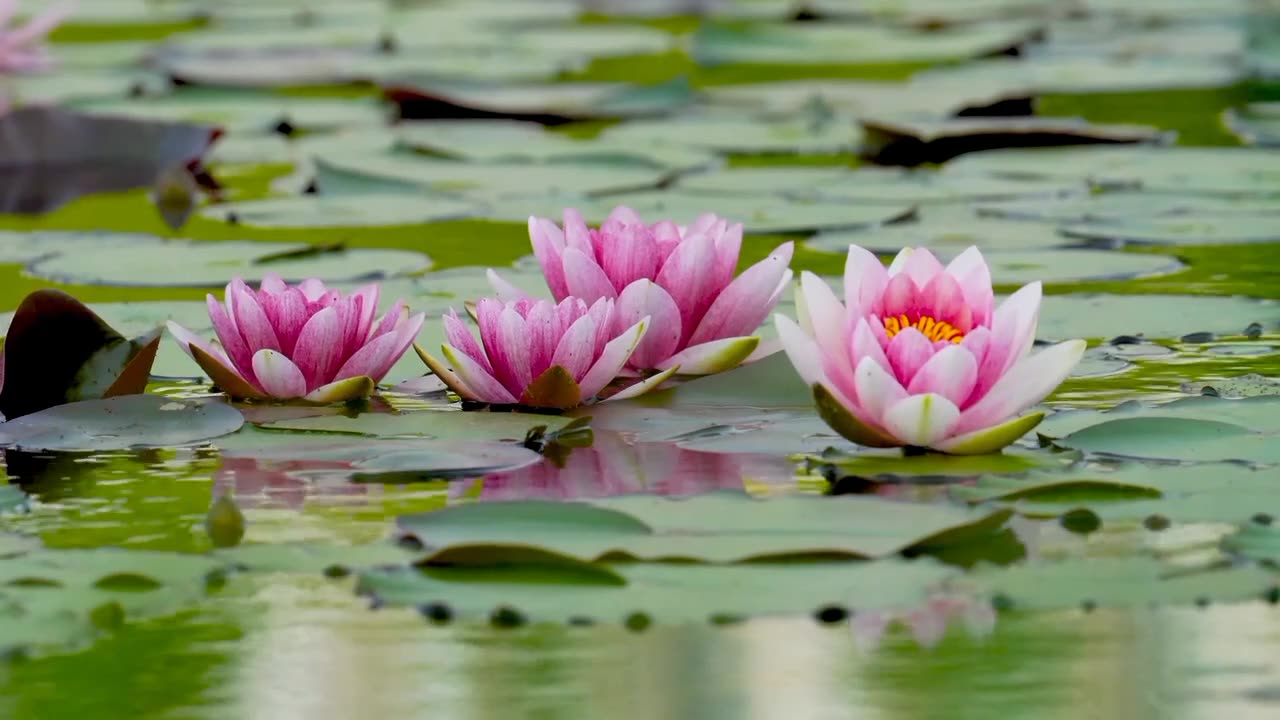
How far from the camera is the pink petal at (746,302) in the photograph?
2346 millimetres

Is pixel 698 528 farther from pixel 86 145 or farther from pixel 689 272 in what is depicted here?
pixel 86 145

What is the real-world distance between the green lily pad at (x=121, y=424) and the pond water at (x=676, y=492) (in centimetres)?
1

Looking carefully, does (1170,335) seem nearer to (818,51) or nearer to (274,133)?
(274,133)

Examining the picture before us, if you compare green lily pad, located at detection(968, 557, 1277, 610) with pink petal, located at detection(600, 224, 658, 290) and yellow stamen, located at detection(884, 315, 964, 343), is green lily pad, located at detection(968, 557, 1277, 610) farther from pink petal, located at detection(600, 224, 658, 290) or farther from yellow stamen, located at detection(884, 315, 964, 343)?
pink petal, located at detection(600, 224, 658, 290)

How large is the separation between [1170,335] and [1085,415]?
52 cm

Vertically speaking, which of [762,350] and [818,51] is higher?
[818,51]

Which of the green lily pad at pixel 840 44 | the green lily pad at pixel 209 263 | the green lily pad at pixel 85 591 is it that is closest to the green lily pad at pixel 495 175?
the green lily pad at pixel 209 263

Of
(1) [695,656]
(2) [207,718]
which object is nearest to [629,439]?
(1) [695,656]

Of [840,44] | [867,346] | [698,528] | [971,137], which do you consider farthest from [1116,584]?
[840,44]

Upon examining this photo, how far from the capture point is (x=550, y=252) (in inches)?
93.8

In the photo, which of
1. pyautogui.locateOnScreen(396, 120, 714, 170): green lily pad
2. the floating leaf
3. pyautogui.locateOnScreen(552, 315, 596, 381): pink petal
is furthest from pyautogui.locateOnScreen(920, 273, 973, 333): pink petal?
pyautogui.locateOnScreen(396, 120, 714, 170): green lily pad

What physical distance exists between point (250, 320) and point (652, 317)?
0.43 m

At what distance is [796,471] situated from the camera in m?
1.97

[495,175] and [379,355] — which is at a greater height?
[495,175]
